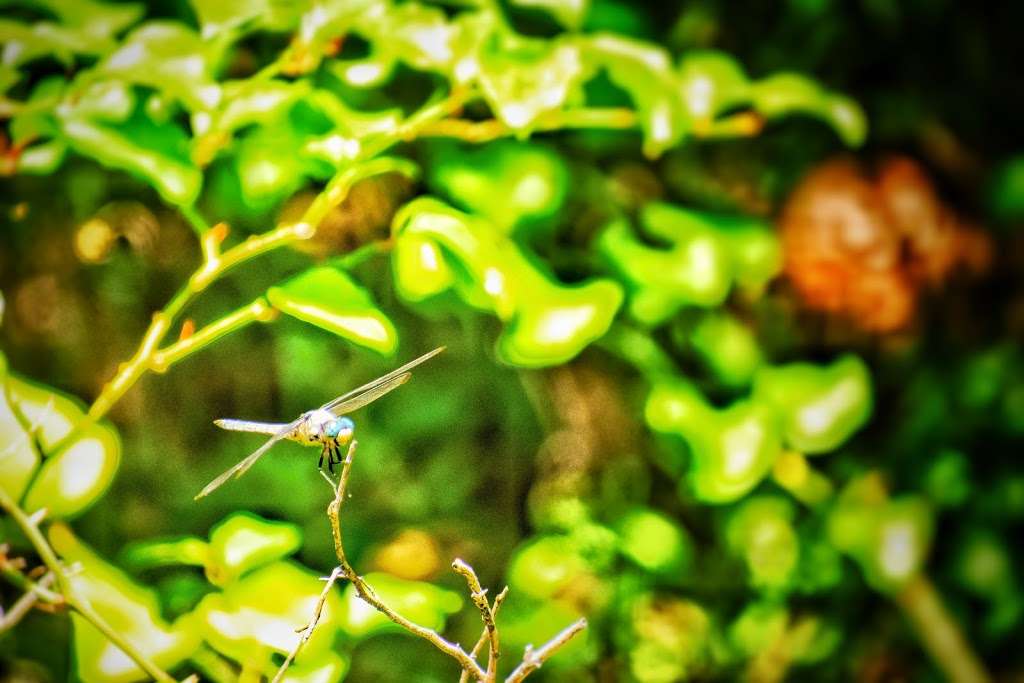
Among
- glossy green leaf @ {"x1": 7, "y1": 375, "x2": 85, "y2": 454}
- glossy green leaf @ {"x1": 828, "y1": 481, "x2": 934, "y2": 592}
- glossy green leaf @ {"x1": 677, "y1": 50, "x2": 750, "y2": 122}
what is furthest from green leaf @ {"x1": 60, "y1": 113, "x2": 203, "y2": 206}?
glossy green leaf @ {"x1": 828, "y1": 481, "x2": 934, "y2": 592}

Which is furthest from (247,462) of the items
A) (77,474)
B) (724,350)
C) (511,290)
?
(724,350)

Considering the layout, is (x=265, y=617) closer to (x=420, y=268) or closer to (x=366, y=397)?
(x=366, y=397)

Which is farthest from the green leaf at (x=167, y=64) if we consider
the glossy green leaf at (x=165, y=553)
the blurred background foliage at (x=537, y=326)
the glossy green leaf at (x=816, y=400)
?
the glossy green leaf at (x=816, y=400)

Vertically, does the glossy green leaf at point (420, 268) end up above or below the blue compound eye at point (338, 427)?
above

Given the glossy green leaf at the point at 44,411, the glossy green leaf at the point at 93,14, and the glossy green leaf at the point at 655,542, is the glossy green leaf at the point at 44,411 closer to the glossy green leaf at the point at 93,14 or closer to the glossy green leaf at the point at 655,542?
the glossy green leaf at the point at 93,14

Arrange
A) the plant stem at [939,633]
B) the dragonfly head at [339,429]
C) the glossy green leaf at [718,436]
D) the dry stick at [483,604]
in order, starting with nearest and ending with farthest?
the dry stick at [483,604] → the dragonfly head at [339,429] → the glossy green leaf at [718,436] → the plant stem at [939,633]

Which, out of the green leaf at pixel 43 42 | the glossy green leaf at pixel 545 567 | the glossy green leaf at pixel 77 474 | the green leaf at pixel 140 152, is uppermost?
the green leaf at pixel 43 42
